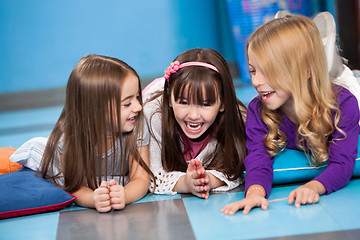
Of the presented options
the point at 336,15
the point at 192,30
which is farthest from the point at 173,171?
the point at 192,30

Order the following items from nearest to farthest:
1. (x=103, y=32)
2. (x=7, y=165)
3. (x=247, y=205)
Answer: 1. (x=247, y=205)
2. (x=7, y=165)
3. (x=103, y=32)

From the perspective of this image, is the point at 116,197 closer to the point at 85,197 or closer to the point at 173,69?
the point at 85,197

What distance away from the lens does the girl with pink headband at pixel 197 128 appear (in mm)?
1737

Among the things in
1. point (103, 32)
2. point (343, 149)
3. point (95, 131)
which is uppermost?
point (103, 32)

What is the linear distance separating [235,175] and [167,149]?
11.4 inches

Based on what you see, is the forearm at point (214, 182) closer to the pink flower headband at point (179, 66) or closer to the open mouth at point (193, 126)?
the open mouth at point (193, 126)

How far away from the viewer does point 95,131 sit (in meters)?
1.75

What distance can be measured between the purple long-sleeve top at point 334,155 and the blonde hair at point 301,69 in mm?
36

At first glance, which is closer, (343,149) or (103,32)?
(343,149)

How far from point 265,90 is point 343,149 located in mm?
346

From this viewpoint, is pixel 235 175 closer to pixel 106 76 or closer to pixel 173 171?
pixel 173 171

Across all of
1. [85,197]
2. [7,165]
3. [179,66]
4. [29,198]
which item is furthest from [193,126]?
[7,165]

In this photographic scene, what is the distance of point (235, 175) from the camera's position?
1.82m

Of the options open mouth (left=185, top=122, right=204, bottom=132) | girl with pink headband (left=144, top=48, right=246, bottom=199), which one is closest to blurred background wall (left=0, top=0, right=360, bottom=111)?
girl with pink headband (left=144, top=48, right=246, bottom=199)
